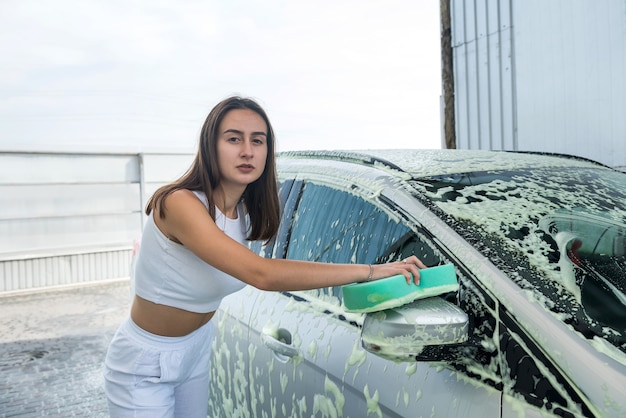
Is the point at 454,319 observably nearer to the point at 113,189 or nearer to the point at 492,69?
the point at 492,69

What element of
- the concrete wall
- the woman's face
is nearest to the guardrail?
the concrete wall

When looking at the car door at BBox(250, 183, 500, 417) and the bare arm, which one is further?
the bare arm

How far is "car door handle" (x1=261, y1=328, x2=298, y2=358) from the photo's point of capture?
78.9 inches

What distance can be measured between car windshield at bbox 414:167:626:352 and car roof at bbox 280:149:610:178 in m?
0.06

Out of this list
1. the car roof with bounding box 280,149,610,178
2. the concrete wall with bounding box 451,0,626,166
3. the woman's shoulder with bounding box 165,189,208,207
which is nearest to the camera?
the woman's shoulder with bounding box 165,189,208,207

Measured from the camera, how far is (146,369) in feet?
5.97

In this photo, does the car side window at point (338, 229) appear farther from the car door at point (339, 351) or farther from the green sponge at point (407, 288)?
the green sponge at point (407, 288)

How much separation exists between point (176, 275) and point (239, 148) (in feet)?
1.42

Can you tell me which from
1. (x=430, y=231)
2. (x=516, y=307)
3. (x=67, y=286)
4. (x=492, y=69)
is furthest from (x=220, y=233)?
(x=67, y=286)

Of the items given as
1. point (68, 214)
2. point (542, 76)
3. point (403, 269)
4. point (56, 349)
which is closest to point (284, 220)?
point (403, 269)

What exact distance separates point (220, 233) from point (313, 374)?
59 cm

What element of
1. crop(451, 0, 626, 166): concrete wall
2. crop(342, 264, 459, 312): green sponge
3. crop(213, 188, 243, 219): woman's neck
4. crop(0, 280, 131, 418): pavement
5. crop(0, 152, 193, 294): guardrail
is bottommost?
crop(0, 280, 131, 418): pavement

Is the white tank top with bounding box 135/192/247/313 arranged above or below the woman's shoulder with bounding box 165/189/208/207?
below

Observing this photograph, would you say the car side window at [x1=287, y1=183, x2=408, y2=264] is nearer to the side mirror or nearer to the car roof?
the car roof
